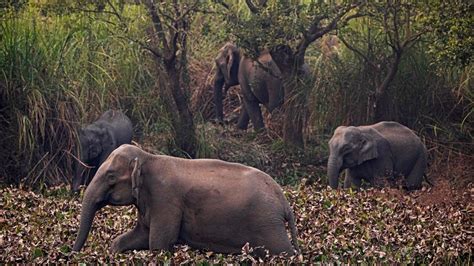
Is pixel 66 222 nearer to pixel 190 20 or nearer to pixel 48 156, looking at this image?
pixel 48 156

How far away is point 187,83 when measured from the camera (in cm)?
1903

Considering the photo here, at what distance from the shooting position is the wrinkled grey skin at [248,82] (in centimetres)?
2041

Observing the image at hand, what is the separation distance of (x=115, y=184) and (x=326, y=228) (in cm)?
249

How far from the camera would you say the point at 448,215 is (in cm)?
1273

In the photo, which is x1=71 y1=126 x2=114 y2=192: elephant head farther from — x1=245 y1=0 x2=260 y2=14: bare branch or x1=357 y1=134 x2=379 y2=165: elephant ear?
x1=357 y1=134 x2=379 y2=165: elephant ear

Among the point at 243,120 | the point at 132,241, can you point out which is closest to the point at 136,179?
the point at 132,241

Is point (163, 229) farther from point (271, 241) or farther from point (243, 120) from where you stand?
point (243, 120)

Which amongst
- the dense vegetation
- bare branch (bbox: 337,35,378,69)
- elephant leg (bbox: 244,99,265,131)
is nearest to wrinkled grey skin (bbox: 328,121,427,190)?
the dense vegetation

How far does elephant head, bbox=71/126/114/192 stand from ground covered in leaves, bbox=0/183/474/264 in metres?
0.95

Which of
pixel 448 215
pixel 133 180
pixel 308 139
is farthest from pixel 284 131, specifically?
pixel 133 180

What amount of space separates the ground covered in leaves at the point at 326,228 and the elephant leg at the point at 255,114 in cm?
524

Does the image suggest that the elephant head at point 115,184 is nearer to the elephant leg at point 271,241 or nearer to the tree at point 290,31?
the elephant leg at point 271,241

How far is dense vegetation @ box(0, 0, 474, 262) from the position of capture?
644 inches

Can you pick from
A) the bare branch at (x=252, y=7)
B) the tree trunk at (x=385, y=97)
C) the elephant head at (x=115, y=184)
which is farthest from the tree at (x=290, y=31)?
the elephant head at (x=115, y=184)
